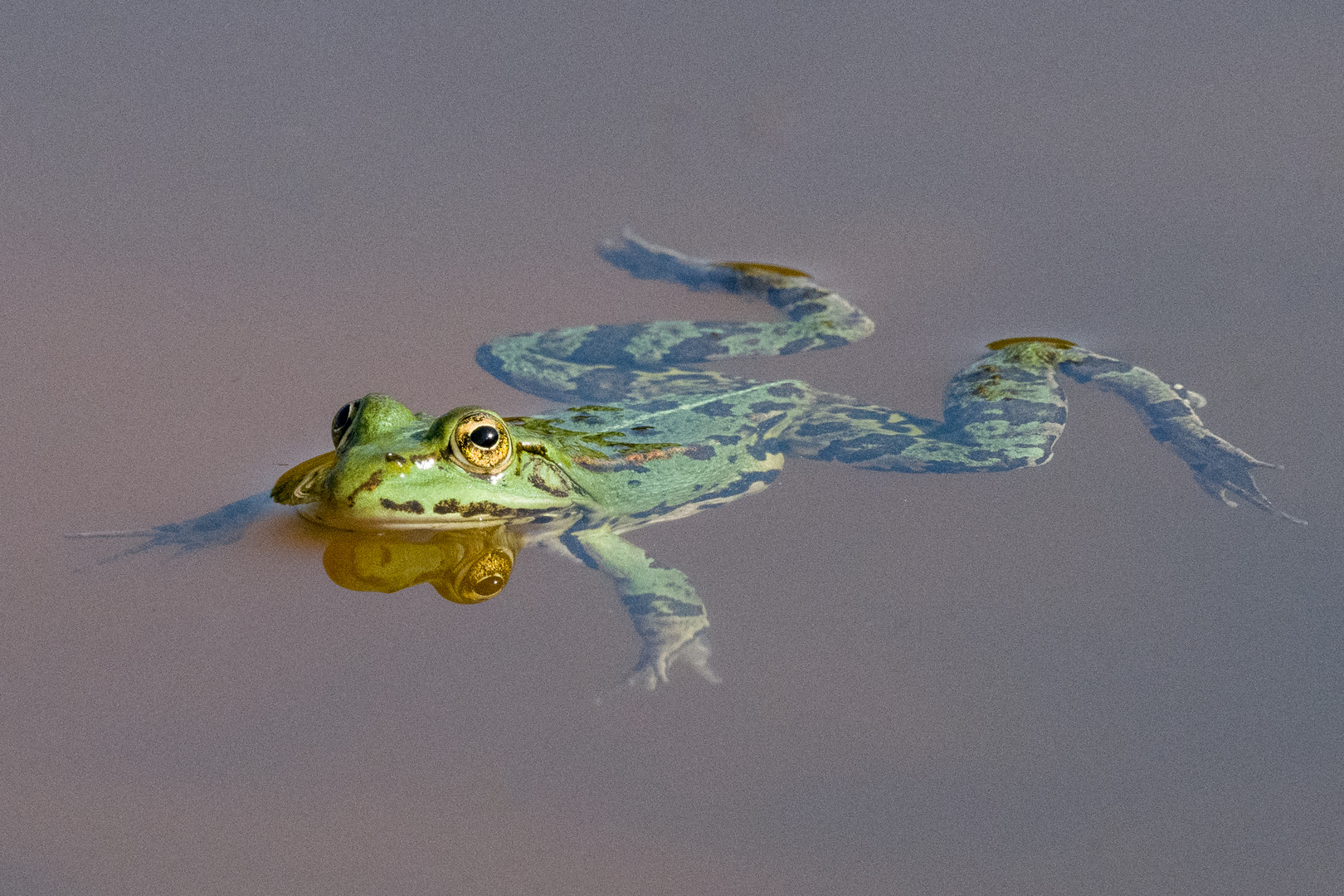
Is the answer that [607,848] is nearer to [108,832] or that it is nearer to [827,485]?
[108,832]

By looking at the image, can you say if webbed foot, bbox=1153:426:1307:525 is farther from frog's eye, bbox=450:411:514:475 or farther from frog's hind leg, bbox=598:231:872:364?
frog's eye, bbox=450:411:514:475

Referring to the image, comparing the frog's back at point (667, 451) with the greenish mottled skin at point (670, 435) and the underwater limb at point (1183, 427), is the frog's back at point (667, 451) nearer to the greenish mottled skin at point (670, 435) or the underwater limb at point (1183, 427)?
the greenish mottled skin at point (670, 435)

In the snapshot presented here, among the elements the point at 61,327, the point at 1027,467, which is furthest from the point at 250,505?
the point at 1027,467

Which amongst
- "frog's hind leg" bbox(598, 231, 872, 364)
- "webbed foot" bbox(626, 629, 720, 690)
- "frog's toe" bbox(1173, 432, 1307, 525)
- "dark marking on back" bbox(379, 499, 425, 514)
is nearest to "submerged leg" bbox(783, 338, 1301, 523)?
"frog's toe" bbox(1173, 432, 1307, 525)

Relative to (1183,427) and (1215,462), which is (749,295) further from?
(1215,462)

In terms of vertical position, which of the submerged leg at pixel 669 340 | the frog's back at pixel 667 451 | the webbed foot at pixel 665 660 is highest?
Result: the submerged leg at pixel 669 340

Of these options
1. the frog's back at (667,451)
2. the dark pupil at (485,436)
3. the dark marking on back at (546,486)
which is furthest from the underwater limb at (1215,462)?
the dark pupil at (485,436)

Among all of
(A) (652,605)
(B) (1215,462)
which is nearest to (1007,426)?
(B) (1215,462)
